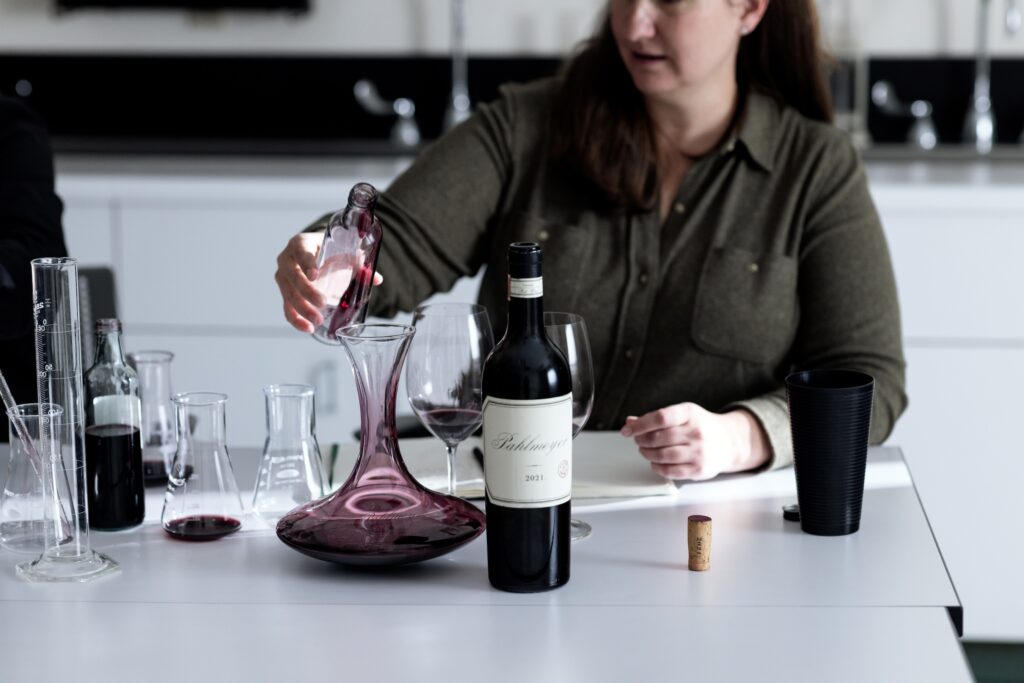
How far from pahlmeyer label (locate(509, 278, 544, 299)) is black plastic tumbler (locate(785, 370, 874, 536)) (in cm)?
34

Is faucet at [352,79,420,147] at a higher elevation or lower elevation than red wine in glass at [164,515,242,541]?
higher

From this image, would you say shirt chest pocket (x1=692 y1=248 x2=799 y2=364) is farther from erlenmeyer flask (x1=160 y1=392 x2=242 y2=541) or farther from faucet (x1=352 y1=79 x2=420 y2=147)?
faucet (x1=352 y1=79 x2=420 y2=147)

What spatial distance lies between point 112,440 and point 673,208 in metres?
0.95

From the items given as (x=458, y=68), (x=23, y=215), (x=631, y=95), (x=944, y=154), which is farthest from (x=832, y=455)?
(x=458, y=68)

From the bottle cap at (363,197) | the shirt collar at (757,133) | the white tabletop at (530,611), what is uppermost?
the shirt collar at (757,133)

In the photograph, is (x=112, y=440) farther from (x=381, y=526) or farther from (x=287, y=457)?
(x=381, y=526)

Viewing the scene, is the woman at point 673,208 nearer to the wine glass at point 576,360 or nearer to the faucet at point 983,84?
the wine glass at point 576,360

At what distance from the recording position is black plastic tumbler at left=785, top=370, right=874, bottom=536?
1.31m

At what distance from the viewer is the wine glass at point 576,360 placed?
1297 millimetres

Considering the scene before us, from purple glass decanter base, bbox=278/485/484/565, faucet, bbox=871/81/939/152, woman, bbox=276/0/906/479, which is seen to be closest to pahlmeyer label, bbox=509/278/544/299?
purple glass decanter base, bbox=278/485/484/565

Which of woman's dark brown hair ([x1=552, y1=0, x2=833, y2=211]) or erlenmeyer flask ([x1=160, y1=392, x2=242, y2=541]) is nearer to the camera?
erlenmeyer flask ([x1=160, y1=392, x2=242, y2=541])

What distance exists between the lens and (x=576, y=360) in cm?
130

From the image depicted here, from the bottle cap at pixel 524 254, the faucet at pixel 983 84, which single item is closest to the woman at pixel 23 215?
the bottle cap at pixel 524 254

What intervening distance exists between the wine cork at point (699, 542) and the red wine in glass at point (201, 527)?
0.44 m
